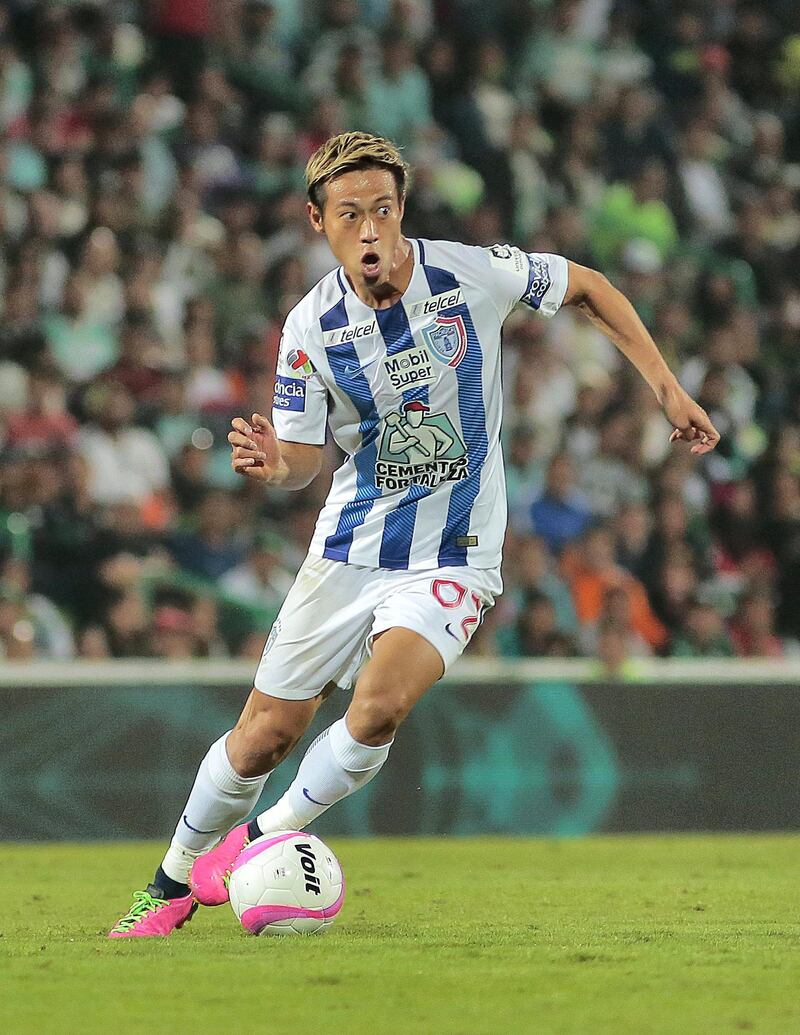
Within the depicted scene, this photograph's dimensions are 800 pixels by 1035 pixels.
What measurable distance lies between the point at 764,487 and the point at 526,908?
20.4ft

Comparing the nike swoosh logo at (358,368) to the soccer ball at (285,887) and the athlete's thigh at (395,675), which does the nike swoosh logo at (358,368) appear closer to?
the athlete's thigh at (395,675)

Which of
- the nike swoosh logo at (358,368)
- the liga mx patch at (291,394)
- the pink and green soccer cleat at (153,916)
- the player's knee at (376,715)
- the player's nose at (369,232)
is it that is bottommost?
the pink and green soccer cleat at (153,916)

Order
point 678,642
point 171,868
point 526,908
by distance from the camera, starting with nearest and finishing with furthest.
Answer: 1. point 171,868
2. point 526,908
3. point 678,642

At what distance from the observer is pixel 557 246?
12789 mm

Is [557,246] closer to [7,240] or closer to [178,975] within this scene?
[7,240]

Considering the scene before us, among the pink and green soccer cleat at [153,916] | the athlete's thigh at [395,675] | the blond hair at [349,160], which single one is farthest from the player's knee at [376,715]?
the blond hair at [349,160]

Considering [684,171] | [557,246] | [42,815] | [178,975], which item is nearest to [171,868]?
[178,975]

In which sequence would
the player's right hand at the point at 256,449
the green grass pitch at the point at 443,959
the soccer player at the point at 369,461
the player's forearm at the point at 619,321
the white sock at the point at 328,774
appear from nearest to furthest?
the green grass pitch at the point at 443,959 → the player's right hand at the point at 256,449 → the white sock at the point at 328,774 → the soccer player at the point at 369,461 → the player's forearm at the point at 619,321

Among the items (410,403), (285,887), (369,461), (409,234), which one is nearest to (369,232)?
(410,403)

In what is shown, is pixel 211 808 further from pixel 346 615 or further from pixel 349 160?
pixel 349 160

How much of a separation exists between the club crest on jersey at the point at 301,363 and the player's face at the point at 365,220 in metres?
0.32

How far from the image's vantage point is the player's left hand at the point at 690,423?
525 cm

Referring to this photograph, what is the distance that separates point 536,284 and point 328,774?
173 cm

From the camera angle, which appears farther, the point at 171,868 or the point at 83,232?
the point at 83,232
